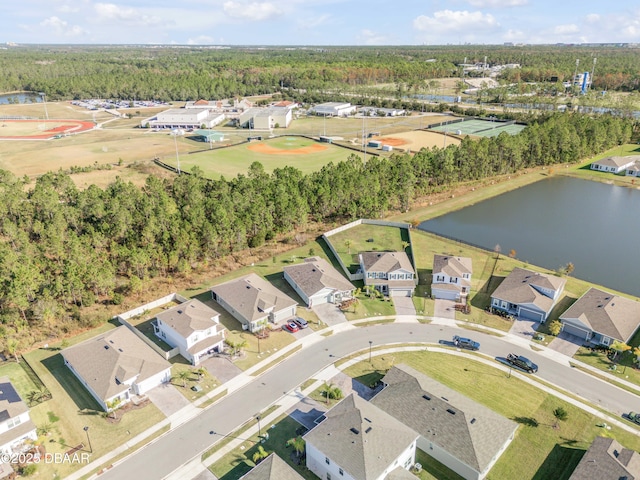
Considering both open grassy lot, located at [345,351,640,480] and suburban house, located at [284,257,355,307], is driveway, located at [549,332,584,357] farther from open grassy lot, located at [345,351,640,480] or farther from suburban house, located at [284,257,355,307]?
suburban house, located at [284,257,355,307]

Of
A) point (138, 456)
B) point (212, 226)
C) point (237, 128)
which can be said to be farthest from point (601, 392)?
point (237, 128)

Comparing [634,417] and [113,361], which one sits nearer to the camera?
[634,417]

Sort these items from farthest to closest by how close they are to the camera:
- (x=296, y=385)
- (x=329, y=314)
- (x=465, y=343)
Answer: (x=329, y=314) < (x=465, y=343) < (x=296, y=385)

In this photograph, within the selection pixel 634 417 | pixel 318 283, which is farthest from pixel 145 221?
pixel 634 417

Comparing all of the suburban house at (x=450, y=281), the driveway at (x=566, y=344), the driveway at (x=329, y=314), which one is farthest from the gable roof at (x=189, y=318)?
the driveway at (x=566, y=344)

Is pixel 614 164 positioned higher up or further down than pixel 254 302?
higher up

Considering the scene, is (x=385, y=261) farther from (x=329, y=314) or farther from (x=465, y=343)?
(x=465, y=343)

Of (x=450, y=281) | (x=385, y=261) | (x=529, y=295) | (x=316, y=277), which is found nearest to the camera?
(x=529, y=295)
